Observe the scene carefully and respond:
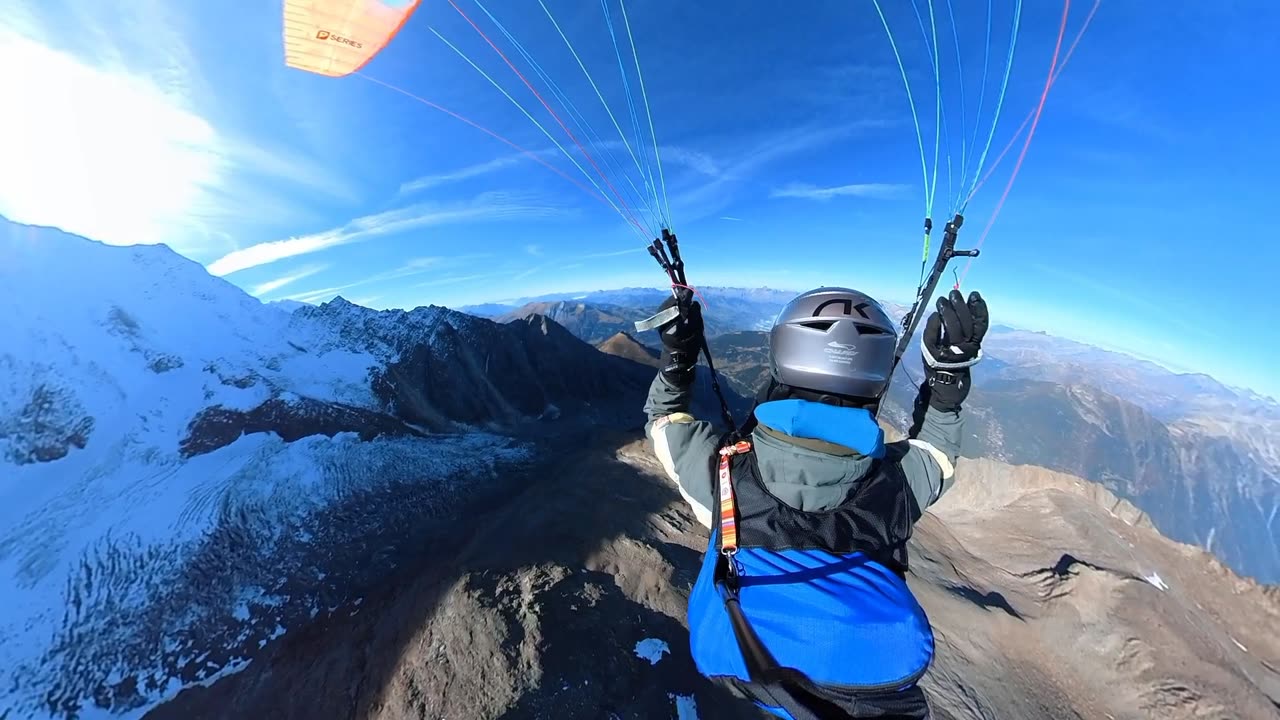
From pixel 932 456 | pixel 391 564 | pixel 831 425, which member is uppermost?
pixel 831 425

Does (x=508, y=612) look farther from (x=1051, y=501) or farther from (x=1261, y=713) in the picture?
(x=1051, y=501)

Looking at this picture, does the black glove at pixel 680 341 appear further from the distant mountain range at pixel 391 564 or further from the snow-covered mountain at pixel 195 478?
the snow-covered mountain at pixel 195 478

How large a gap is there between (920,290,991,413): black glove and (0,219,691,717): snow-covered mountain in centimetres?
2755

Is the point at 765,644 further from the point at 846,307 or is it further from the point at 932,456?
the point at 846,307

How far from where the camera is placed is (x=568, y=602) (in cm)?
1300

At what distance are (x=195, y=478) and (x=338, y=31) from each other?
37.6 m

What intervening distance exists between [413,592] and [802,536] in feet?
69.8

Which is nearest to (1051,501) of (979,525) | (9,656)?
(979,525)

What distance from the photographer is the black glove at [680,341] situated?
3.81 meters

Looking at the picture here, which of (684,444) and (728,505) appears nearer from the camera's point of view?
(728,505)

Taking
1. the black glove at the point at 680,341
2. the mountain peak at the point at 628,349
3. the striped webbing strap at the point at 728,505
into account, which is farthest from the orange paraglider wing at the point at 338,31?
the mountain peak at the point at 628,349

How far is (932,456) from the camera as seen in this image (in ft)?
10.5

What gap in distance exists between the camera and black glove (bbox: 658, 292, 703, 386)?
381 centimetres

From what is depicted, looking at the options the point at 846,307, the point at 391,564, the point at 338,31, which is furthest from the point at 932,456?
the point at 391,564
